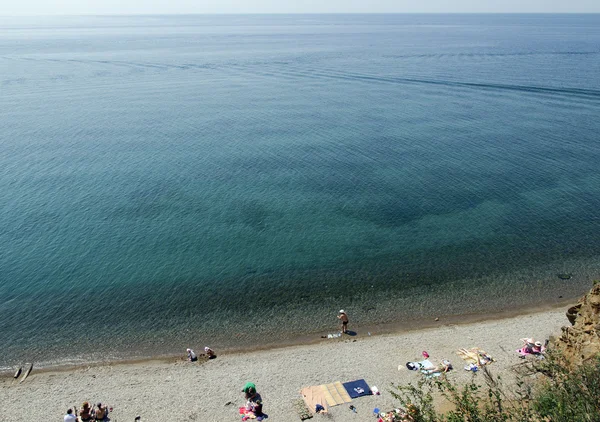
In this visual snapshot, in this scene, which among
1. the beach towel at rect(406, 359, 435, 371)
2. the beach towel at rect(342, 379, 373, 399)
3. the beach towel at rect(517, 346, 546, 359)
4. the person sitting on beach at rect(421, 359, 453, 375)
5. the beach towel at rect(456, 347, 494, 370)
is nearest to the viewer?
the beach towel at rect(342, 379, 373, 399)

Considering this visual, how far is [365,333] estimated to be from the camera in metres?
34.8

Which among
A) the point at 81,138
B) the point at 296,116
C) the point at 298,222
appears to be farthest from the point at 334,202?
the point at 81,138

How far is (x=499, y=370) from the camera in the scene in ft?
95.4

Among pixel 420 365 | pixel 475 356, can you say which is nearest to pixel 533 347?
pixel 475 356

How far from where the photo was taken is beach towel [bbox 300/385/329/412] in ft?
86.8

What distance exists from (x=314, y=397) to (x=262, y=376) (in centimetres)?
416

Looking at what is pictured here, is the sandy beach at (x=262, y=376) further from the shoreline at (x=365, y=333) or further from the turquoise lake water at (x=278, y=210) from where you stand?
the turquoise lake water at (x=278, y=210)

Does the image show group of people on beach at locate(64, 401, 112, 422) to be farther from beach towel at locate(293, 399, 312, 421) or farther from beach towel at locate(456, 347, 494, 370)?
beach towel at locate(456, 347, 494, 370)

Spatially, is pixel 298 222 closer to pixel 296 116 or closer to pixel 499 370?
pixel 499 370

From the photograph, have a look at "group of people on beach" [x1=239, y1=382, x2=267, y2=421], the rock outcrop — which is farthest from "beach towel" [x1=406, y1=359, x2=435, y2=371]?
"group of people on beach" [x1=239, y1=382, x2=267, y2=421]

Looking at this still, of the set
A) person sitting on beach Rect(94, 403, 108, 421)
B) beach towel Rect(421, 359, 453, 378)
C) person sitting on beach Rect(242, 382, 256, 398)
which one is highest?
person sitting on beach Rect(94, 403, 108, 421)

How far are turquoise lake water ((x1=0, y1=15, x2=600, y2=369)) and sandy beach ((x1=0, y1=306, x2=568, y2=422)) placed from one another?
265 cm

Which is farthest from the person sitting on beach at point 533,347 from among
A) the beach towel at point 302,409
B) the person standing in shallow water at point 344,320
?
the beach towel at point 302,409

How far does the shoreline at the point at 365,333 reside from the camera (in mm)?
32094
